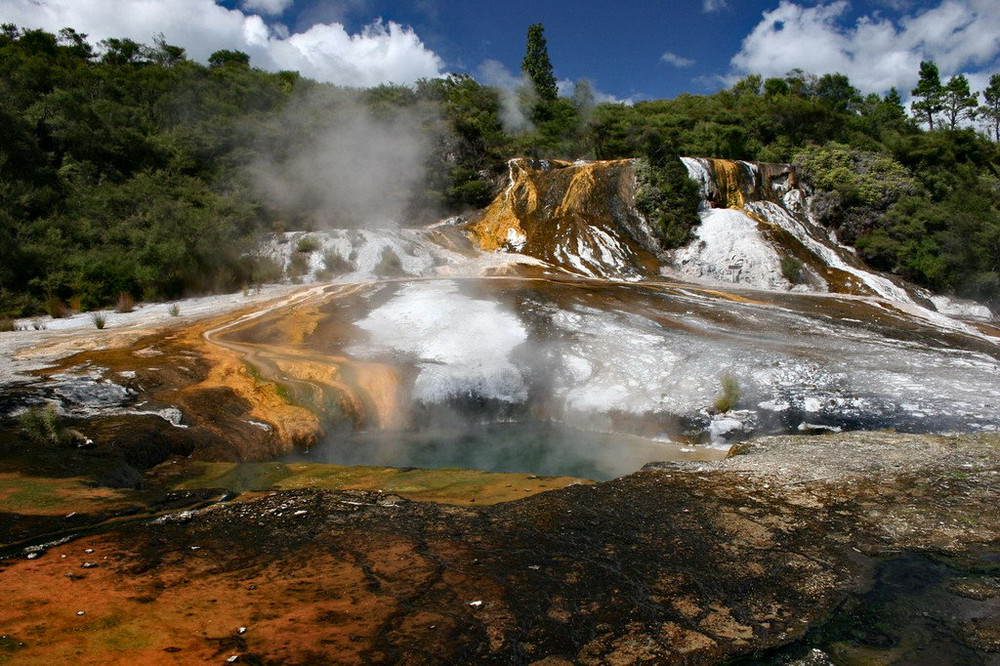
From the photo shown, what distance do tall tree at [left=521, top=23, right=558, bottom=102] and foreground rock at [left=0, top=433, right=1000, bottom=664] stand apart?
133ft

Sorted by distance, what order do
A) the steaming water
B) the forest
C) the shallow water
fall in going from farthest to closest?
the forest → the steaming water → the shallow water

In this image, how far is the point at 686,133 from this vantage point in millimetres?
28766

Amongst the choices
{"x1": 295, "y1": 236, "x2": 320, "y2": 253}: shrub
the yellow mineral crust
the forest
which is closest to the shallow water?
the forest

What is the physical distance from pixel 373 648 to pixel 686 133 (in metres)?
29.5

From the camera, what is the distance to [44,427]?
267 inches

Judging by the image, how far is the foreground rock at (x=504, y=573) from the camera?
3.30 metres

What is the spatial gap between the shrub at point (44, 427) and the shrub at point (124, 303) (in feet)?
25.0

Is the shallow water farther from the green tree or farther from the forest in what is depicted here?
the green tree

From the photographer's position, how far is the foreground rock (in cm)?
330

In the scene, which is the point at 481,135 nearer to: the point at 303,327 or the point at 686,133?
the point at 686,133

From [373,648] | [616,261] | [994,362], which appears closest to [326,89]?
[616,261]

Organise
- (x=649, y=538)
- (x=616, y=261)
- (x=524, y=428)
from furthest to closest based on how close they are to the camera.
Answer: (x=616, y=261), (x=524, y=428), (x=649, y=538)

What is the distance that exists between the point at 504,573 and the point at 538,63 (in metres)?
44.6

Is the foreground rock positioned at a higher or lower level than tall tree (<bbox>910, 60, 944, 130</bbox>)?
lower
